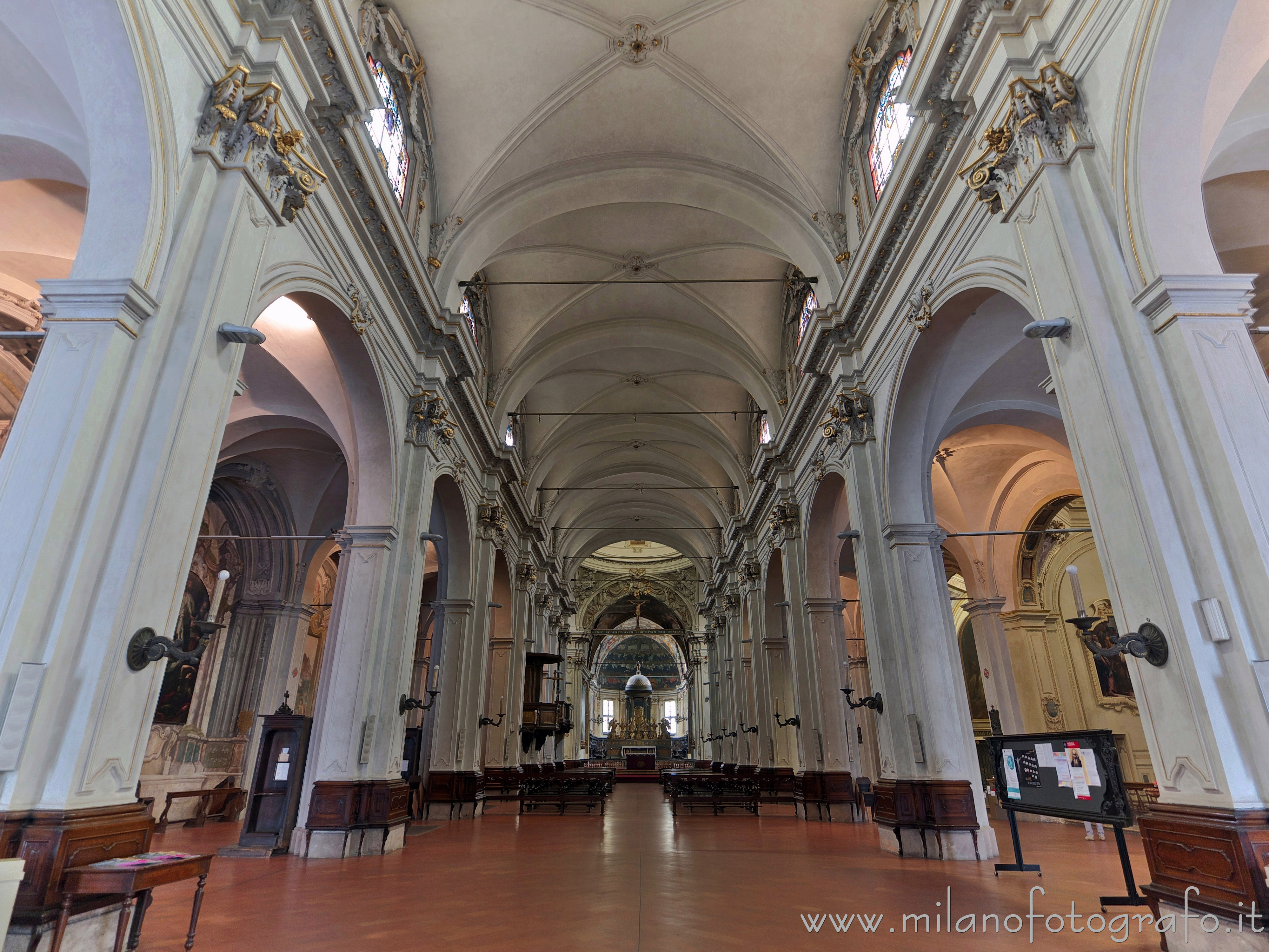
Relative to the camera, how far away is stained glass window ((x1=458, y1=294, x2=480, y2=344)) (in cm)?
1295

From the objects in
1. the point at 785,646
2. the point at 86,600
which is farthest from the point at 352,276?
the point at 785,646

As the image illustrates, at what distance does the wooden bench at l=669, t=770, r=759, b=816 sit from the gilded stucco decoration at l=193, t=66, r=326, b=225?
1168 cm

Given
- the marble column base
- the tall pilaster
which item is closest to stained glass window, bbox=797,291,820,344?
the tall pilaster

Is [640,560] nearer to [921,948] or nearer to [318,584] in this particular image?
Answer: [318,584]

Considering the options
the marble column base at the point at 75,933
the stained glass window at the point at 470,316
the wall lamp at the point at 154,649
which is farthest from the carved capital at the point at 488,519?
the marble column base at the point at 75,933

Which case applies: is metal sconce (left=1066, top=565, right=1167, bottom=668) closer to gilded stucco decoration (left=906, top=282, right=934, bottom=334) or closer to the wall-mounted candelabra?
gilded stucco decoration (left=906, top=282, right=934, bottom=334)

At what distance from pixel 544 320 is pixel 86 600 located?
1216 centimetres

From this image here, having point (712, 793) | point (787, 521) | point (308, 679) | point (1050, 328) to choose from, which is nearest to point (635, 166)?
point (787, 521)

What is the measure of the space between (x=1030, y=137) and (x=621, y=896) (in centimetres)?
680

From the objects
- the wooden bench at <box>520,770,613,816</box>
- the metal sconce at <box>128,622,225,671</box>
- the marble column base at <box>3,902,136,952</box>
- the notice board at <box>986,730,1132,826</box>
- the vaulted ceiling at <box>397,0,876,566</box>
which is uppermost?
the vaulted ceiling at <box>397,0,876,566</box>

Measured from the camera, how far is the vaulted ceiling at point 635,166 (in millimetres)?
9625

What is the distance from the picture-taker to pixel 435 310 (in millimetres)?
10219

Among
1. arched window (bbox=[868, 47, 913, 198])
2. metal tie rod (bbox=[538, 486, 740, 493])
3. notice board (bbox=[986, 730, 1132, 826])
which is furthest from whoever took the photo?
metal tie rod (bbox=[538, 486, 740, 493])

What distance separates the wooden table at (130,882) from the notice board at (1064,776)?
5.77m
